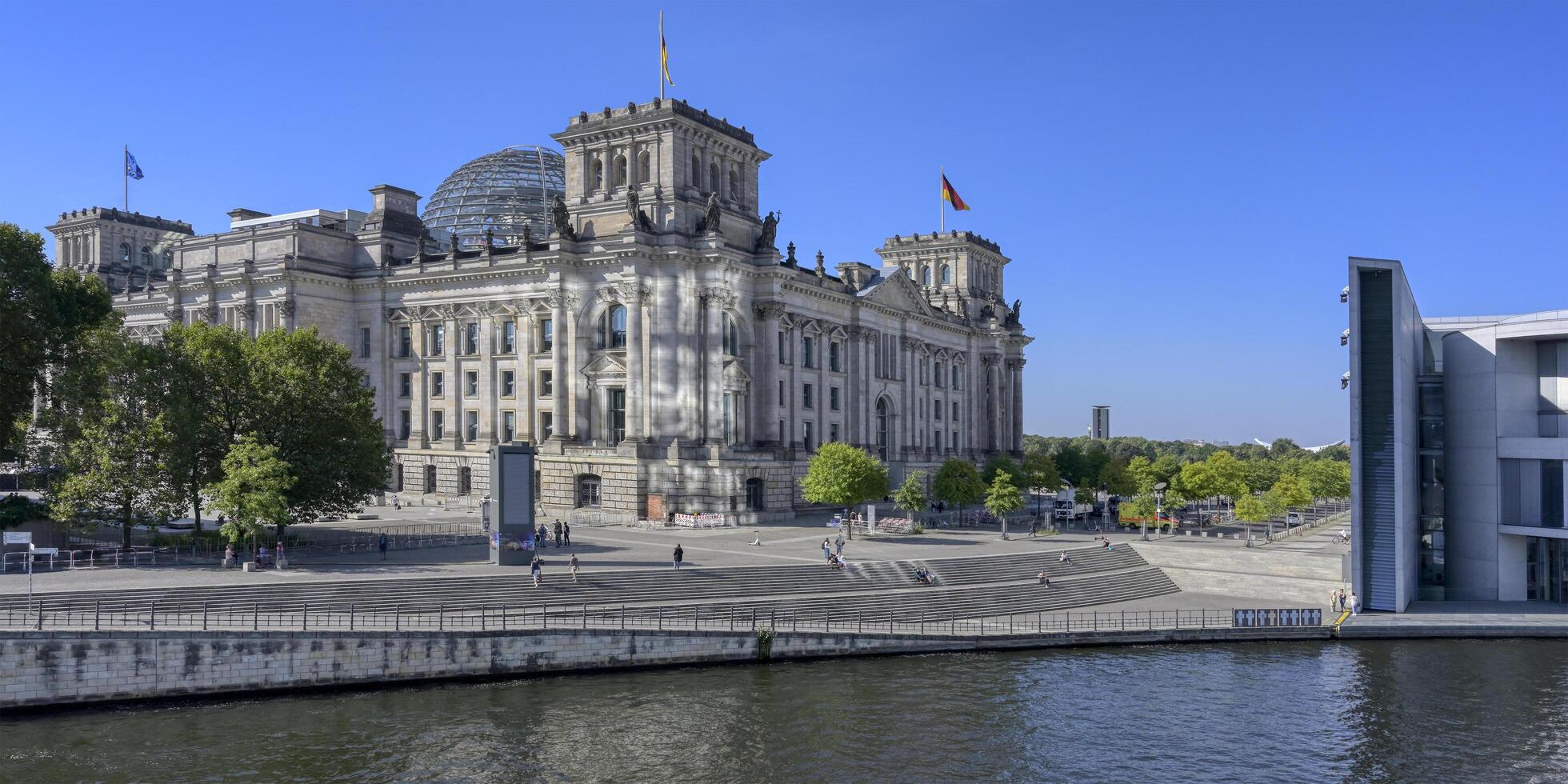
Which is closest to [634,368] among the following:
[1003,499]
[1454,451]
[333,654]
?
[1003,499]

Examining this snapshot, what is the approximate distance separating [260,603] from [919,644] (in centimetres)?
2619

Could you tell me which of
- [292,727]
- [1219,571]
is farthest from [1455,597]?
[292,727]

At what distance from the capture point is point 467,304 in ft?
297

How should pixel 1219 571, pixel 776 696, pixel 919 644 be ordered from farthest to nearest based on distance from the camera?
pixel 1219 571 → pixel 919 644 → pixel 776 696

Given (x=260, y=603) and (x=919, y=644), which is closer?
(x=260, y=603)

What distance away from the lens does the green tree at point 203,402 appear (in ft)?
181

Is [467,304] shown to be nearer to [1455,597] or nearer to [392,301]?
[392,301]

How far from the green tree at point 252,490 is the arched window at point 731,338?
115ft

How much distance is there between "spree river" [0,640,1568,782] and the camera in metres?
33.0

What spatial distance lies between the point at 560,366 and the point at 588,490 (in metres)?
9.23

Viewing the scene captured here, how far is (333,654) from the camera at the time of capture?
40.8m

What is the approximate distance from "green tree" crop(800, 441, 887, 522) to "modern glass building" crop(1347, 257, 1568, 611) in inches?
1123

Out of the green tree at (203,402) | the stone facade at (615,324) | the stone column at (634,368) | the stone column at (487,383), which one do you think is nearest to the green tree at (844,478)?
the stone facade at (615,324)

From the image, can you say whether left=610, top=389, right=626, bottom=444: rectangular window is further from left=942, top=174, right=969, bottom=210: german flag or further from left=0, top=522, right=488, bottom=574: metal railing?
left=942, top=174, right=969, bottom=210: german flag
